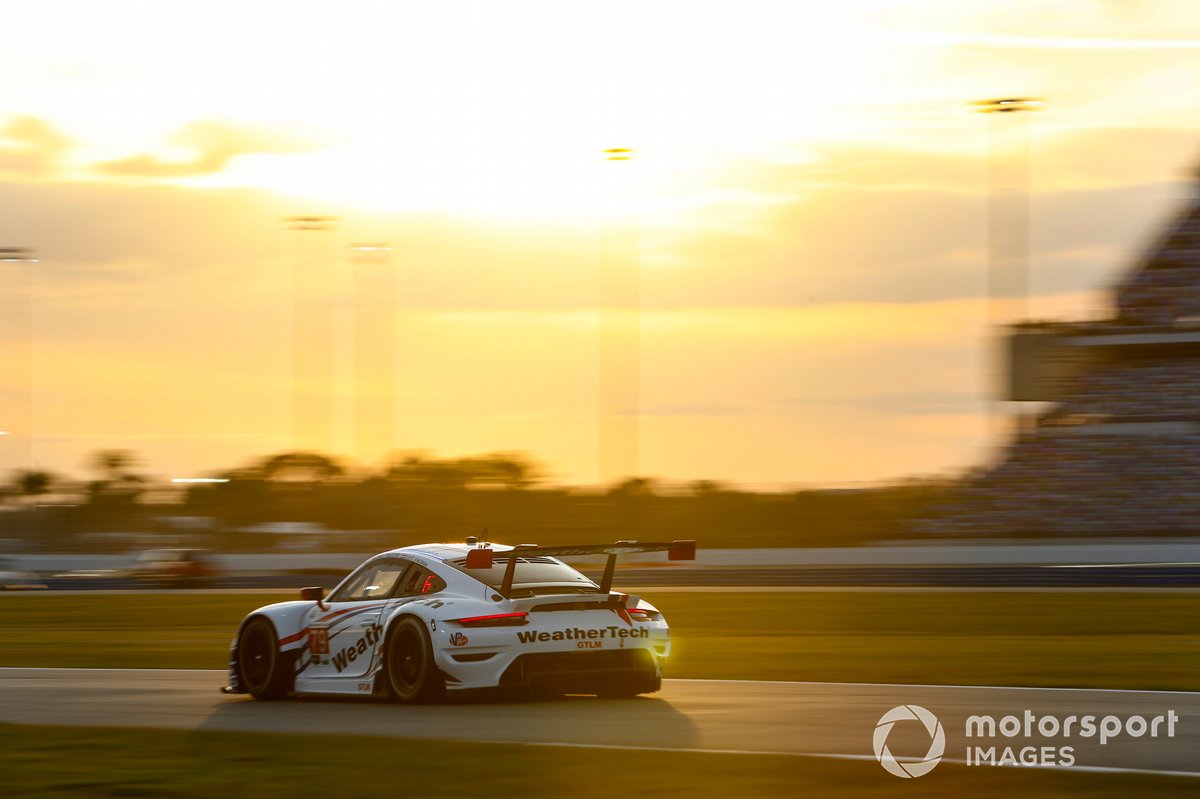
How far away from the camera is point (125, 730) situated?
383 inches

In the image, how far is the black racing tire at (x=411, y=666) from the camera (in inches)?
430

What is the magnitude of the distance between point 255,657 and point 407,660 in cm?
159

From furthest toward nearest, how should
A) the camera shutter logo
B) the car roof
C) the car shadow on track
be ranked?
the car roof
the car shadow on track
the camera shutter logo

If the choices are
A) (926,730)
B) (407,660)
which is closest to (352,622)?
(407,660)

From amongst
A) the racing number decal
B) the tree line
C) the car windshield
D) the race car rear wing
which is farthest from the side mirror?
the tree line

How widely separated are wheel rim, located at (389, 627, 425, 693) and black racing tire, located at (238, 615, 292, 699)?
→ 3.82 ft

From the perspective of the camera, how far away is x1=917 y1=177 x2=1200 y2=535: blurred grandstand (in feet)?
124

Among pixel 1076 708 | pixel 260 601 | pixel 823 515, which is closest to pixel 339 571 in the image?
pixel 260 601

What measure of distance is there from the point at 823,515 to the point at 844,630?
87.3 feet

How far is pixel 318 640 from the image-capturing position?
11.7m

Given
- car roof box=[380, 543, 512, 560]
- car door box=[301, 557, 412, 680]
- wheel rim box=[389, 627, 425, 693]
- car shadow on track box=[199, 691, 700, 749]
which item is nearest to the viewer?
car shadow on track box=[199, 691, 700, 749]

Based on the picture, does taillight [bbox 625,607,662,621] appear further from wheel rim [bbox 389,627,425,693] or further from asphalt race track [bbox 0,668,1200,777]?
wheel rim [bbox 389,627,425,693]

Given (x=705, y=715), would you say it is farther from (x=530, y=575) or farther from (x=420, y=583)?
(x=420, y=583)

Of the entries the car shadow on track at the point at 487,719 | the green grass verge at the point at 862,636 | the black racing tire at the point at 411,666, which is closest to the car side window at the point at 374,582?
the black racing tire at the point at 411,666
